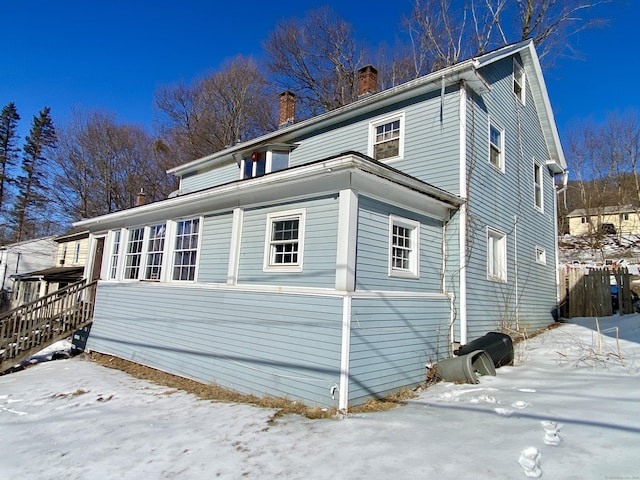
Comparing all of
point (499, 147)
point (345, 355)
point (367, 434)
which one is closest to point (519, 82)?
point (499, 147)

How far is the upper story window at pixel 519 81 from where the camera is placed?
38.3ft

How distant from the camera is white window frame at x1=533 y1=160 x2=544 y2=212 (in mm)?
12750

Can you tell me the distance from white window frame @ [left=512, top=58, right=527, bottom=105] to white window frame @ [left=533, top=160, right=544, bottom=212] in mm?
2204

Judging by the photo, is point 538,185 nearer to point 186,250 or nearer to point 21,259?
point 186,250

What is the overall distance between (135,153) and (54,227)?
428 inches

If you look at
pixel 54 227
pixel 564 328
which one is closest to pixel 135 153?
pixel 54 227

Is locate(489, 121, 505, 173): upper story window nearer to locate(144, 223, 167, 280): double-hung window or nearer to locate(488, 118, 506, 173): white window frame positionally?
locate(488, 118, 506, 173): white window frame

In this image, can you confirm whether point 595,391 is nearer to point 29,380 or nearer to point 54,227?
point 29,380

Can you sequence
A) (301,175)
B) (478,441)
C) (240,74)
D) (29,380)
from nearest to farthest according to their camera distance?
(478,441)
(301,175)
(29,380)
(240,74)

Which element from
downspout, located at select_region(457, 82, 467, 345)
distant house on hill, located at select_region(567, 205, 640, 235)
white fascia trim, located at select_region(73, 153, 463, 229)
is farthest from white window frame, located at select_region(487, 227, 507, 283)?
distant house on hill, located at select_region(567, 205, 640, 235)

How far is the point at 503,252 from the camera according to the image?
1023 cm

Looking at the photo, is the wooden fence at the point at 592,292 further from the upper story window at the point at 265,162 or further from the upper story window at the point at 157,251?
the upper story window at the point at 157,251

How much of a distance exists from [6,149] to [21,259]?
694 inches

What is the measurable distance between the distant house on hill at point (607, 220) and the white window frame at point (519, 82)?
24.2 metres
